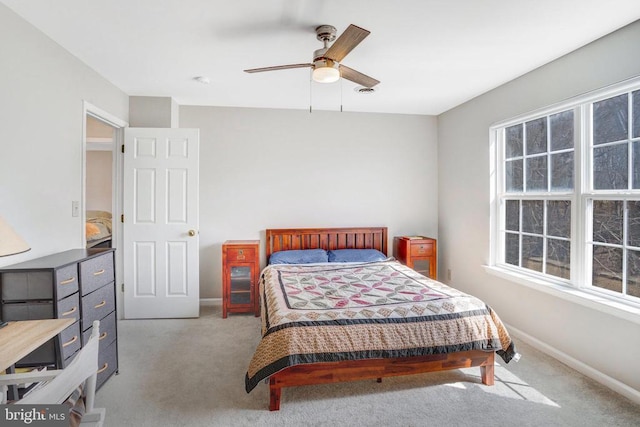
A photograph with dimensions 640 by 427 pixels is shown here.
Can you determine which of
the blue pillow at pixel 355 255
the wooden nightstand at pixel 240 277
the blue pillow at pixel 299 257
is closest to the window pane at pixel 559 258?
the blue pillow at pixel 355 255

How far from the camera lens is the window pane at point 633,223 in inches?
88.4

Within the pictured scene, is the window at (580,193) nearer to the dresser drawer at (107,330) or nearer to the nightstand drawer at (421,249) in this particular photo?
the nightstand drawer at (421,249)

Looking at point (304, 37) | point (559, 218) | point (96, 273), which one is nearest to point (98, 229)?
point (96, 273)

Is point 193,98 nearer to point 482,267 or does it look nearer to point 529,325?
point 482,267

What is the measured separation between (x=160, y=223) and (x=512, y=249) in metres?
3.87

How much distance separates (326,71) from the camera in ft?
6.84

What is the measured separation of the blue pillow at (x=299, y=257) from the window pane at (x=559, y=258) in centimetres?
229

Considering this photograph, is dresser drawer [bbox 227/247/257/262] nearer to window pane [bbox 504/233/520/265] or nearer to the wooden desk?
the wooden desk

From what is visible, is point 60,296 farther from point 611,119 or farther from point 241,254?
point 611,119

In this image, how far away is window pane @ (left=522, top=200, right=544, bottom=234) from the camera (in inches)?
120

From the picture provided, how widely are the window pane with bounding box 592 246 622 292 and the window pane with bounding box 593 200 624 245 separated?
0.27ft

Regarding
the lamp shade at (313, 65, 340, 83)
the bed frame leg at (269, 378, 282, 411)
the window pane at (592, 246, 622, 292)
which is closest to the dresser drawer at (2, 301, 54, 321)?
the bed frame leg at (269, 378, 282, 411)

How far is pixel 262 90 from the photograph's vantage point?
138 inches

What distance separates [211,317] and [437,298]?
256cm
